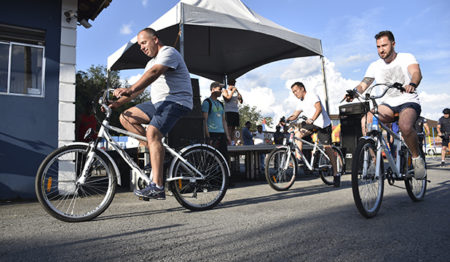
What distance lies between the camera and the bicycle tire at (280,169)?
5.35 m

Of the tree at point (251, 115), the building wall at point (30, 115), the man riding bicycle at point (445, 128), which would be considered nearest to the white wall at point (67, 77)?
the building wall at point (30, 115)

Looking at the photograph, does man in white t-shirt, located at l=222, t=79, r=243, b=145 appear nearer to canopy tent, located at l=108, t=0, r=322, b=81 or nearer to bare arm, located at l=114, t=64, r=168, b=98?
canopy tent, located at l=108, t=0, r=322, b=81

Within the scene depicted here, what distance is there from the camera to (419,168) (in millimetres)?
3791

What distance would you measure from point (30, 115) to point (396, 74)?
217 inches

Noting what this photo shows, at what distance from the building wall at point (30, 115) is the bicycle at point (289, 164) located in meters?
3.60

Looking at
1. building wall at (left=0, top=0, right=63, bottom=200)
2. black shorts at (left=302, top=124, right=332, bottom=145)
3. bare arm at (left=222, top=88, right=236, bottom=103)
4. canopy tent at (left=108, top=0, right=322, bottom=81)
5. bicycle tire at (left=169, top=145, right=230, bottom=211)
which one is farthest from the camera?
bare arm at (left=222, top=88, right=236, bottom=103)

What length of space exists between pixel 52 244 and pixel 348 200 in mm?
3484

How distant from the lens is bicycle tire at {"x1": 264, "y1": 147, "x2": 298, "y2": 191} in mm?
5348

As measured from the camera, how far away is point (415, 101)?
12.5 feet

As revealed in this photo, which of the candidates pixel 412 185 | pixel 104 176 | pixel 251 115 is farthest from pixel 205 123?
pixel 251 115

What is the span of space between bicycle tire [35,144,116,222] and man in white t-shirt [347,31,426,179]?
10.0 feet

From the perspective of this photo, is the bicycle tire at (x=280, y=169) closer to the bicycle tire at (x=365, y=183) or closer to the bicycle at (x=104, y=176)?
the bicycle at (x=104, y=176)

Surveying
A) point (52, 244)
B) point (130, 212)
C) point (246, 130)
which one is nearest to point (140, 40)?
point (130, 212)

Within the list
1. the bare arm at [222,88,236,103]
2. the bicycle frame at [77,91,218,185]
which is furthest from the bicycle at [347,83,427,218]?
the bare arm at [222,88,236,103]
